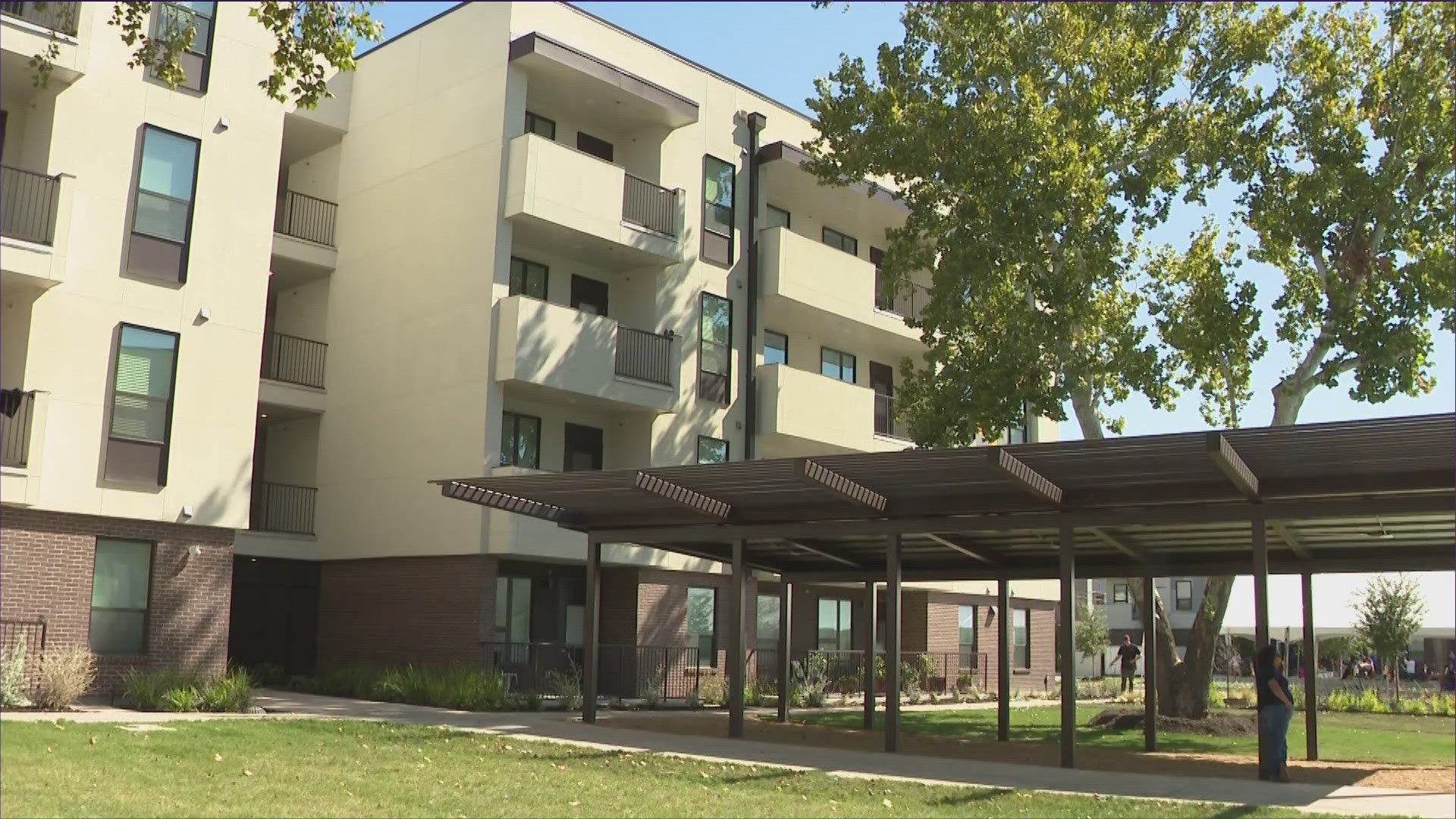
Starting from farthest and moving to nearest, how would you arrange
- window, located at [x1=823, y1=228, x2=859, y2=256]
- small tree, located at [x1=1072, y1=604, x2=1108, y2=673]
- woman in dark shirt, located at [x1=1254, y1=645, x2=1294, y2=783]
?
small tree, located at [x1=1072, y1=604, x2=1108, y2=673], window, located at [x1=823, y1=228, x2=859, y2=256], woman in dark shirt, located at [x1=1254, y1=645, x2=1294, y2=783]

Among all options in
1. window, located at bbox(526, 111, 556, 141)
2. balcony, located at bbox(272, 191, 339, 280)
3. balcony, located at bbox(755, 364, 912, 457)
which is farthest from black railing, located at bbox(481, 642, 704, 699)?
window, located at bbox(526, 111, 556, 141)

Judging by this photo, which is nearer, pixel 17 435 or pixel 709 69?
pixel 17 435

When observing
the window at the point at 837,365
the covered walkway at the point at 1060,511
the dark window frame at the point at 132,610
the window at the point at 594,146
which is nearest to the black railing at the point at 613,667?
the covered walkway at the point at 1060,511

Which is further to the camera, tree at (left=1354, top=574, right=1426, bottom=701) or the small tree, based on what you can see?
the small tree

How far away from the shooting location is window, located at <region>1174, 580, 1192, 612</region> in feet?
265

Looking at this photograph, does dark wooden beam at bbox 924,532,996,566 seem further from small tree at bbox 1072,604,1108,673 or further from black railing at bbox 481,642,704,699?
small tree at bbox 1072,604,1108,673

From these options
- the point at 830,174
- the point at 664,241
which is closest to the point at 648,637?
the point at 664,241

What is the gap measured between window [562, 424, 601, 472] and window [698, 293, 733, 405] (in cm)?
276

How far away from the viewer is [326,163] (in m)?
31.7

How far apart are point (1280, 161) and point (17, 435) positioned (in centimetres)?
2325

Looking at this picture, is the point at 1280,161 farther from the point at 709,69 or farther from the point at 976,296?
the point at 709,69

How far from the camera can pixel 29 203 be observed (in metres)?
21.3

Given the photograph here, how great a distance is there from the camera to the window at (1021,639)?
4419 cm

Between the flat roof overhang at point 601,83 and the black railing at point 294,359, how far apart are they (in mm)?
Answer: 7976
